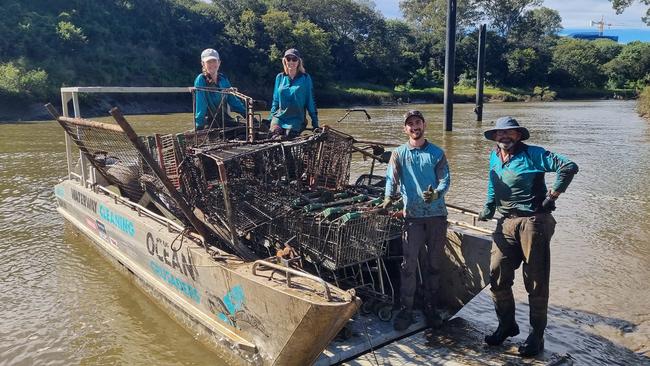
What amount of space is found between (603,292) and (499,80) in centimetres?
6251

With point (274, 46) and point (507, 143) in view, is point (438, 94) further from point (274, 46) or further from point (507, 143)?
point (507, 143)

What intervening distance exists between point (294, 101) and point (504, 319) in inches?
123

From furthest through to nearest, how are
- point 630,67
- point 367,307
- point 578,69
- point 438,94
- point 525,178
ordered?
1. point 578,69
2. point 630,67
3. point 438,94
4. point 367,307
5. point 525,178

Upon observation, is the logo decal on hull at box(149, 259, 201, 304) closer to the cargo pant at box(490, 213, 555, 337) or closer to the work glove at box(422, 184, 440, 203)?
the work glove at box(422, 184, 440, 203)

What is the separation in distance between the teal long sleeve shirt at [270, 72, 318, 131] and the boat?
36cm

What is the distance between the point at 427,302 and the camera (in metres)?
4.78

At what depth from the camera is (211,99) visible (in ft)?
21.0

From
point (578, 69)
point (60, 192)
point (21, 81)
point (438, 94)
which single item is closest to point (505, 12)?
point (578, 69)

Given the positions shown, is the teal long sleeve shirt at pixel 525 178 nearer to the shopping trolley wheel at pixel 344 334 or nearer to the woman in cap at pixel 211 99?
the shopping trolley wheel at pixel 344 334

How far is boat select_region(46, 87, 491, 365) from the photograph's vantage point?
152 inches

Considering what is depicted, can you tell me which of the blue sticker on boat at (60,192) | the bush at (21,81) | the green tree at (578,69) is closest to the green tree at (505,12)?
the green tree at (578,69)

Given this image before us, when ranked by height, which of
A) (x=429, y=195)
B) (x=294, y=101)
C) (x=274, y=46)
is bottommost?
(x=429, y=195)

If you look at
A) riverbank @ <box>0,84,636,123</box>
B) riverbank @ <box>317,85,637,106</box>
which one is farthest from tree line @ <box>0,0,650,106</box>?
riverbank @ <box>317,85,637,106</box>

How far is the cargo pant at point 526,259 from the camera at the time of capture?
4.09 m
